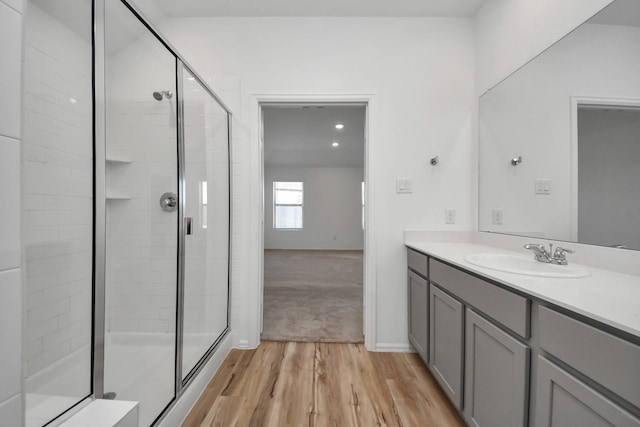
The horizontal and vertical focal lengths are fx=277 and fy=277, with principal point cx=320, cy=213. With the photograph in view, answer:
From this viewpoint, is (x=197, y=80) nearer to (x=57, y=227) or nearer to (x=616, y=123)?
(x=57, y=227)

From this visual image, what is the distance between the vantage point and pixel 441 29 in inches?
85.9

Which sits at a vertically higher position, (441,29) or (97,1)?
(441,29)

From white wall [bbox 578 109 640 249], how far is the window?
22.5ft

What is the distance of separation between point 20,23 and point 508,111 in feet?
7.46

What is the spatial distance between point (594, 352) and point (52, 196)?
2.11 metres

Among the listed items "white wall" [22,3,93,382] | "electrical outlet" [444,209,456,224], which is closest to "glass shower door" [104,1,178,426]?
"white wall" [22,3,93,382]

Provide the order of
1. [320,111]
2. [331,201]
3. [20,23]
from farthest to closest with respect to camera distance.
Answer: [331,201] < [320,111] < [20,23]

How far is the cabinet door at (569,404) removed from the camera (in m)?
→ 0.67

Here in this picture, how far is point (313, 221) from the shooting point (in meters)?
7.96

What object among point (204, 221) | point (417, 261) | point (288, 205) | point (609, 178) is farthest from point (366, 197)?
point (288, 205)

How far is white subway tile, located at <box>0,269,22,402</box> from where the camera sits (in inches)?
19.5

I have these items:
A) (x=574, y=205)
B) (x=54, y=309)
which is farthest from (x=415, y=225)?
(x=54, y=309)

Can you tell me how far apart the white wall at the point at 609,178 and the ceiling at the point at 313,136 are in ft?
7.37

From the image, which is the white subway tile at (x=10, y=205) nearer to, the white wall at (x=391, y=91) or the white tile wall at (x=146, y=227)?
the white tile wall at (x=146, y=227)
